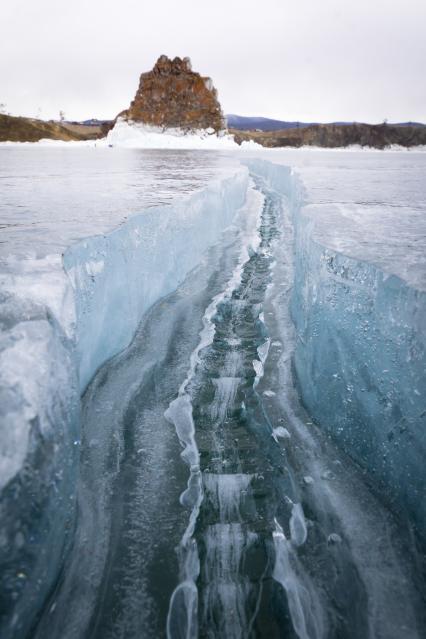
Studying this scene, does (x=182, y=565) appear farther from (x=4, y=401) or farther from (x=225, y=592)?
(x=4, y=401)

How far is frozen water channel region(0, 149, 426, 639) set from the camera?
1.15m

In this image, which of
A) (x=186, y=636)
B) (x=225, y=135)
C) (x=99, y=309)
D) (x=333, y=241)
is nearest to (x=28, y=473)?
(x=186, y=636)

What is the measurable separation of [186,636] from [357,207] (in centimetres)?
277

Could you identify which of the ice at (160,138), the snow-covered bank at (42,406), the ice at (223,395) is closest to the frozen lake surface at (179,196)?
the snow-covered bank at (42,406)

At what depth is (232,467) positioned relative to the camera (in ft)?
5.42

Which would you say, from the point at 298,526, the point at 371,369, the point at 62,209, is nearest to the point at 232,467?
the point at 298,526

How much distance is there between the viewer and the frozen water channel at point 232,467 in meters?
1.15

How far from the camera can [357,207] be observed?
3.01m

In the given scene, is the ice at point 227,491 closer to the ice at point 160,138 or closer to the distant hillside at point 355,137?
the ice at point 160,138

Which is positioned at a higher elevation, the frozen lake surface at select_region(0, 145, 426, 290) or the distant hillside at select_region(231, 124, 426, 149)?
the distant hillside at select_region(231, 124, 426, 149)

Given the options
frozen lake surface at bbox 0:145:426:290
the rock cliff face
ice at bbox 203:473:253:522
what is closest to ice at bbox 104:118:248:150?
the rock cliff face

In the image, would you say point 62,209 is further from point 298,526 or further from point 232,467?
point 298,526

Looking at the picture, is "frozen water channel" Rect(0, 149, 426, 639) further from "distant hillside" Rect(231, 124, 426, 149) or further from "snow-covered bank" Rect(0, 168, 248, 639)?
"distant hillside" Rect(231, 124, 426, 149)

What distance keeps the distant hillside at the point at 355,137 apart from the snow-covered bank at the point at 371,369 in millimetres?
57644
